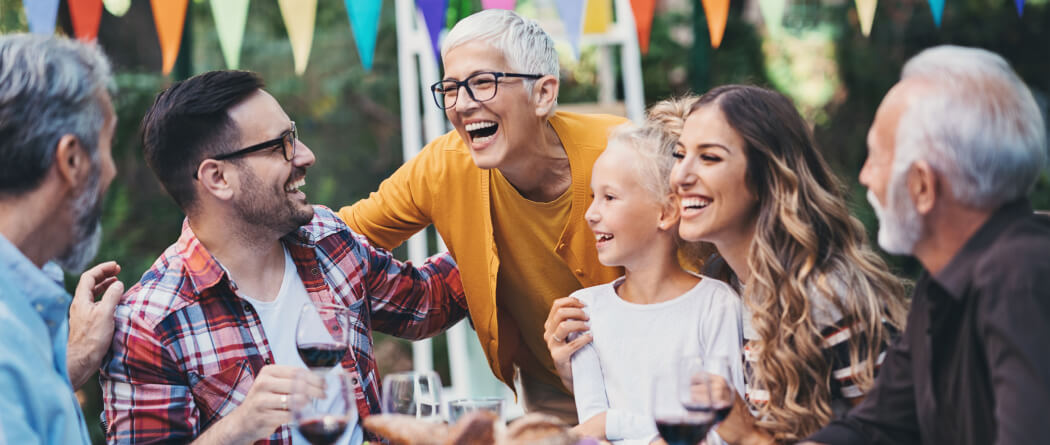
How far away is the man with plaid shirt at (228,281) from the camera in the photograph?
2.10 metres

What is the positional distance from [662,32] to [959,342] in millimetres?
5095

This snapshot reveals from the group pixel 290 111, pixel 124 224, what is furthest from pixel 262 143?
pixel 290 111

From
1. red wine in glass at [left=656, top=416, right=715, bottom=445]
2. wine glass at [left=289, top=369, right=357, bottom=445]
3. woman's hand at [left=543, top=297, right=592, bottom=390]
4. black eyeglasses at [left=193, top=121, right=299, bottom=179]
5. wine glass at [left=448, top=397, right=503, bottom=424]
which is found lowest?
woman's hand at [left=543, top=297, right=592, bottom=390]

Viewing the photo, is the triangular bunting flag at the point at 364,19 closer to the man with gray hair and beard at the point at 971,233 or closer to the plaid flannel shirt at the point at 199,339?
the plaid flannel shirt at the point at 199,339

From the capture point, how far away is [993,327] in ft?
4.48

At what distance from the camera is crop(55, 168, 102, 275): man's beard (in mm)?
1668

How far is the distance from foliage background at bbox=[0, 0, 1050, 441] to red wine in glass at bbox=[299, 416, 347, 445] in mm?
4111

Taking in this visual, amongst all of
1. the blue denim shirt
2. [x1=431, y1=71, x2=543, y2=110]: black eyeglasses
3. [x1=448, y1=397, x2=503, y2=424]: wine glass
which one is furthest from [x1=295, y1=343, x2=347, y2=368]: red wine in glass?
[x1=431, y1=71, x2=543, y2=110]: black eyeglasses

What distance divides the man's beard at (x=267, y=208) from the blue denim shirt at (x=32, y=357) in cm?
69

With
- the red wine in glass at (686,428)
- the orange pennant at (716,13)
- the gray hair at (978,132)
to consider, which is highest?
the orange pennant at (716,13)

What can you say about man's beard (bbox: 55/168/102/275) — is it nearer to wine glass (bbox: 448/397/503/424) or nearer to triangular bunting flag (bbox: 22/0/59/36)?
wine glass (bbox: 448/397/503/424)

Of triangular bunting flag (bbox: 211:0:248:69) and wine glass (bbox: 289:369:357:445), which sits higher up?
triangular bunting flag (bbox: 211:0:248:69)

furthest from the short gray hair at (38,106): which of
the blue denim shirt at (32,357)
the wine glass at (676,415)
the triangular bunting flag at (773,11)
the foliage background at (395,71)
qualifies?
the foliage background at (395,71)

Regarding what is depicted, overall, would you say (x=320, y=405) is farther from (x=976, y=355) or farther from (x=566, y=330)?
(x=976, y=355)
